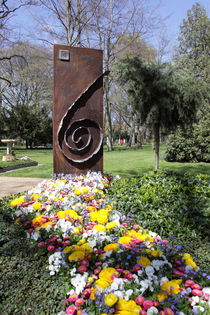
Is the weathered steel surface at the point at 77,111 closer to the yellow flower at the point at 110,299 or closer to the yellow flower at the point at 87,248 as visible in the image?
the yellow flower at the point at 87,248

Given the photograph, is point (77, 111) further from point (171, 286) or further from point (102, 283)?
point (171, 286)

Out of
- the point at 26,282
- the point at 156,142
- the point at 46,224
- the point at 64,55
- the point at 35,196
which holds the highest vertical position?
the point at 64,55

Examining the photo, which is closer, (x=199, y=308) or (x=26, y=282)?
(x=199, y=308)

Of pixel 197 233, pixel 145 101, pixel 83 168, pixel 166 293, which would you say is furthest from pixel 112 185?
pixel 145 101

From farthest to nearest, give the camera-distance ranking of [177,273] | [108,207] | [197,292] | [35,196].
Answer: [35,196]
[108,207]
[177,273]
[197,292]

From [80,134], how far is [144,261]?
340 centimetres

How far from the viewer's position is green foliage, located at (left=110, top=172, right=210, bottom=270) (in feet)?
9.73

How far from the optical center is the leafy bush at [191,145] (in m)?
12.0

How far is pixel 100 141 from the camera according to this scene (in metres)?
5.23

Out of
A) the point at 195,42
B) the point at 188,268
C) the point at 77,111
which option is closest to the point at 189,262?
the point at 188,268

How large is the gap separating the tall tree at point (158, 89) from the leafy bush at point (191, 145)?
13.9 ft

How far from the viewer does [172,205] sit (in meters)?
3.47

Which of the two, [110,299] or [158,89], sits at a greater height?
[158,89]

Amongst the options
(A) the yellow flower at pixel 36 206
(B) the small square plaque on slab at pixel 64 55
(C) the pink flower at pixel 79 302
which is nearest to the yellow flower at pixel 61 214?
(A) the yellow flower at pixel 36 206
